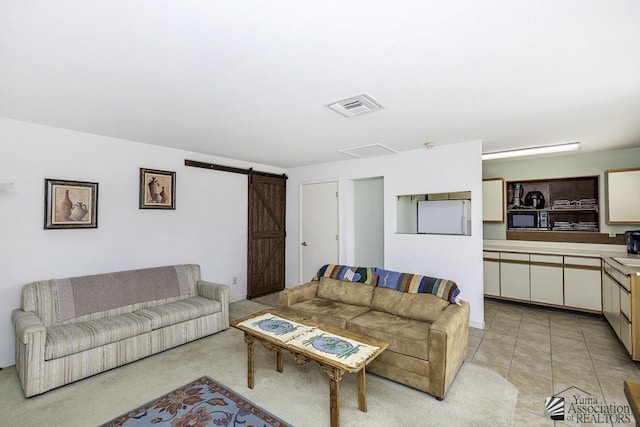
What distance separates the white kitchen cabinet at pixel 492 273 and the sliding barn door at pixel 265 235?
11.9 ft

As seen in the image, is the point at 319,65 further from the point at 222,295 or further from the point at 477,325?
the point at 477,325

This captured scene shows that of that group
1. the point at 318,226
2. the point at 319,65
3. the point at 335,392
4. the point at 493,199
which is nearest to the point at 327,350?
the point at 335,392

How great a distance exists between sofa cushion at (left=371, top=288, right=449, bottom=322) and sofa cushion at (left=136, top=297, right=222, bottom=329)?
77.4 inches

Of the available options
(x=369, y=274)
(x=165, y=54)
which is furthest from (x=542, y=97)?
(x=165, y=54)

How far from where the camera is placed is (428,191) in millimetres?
4156

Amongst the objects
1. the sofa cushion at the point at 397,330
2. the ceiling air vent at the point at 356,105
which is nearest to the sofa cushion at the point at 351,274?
the sofa cushion at the point at 397,330

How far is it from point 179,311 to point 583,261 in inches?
211

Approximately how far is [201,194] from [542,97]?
168 inches

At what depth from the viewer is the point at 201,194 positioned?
4.56 meters

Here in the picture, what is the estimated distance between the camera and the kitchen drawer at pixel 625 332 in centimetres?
288

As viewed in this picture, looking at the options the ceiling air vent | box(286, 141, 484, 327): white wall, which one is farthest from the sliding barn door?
the ceiling air vent

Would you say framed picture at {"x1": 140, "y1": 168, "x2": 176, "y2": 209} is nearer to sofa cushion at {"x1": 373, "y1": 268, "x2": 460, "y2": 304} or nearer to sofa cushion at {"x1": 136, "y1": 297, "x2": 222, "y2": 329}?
sofa cushion at {"x1": 136, "y1": 297, "x2": 222, "y2": 329}

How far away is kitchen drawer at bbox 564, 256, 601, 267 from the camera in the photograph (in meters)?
4.10

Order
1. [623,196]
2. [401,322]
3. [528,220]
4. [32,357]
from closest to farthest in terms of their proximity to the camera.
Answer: [32,357] → [401,322] → [623,196] → [528,220]
